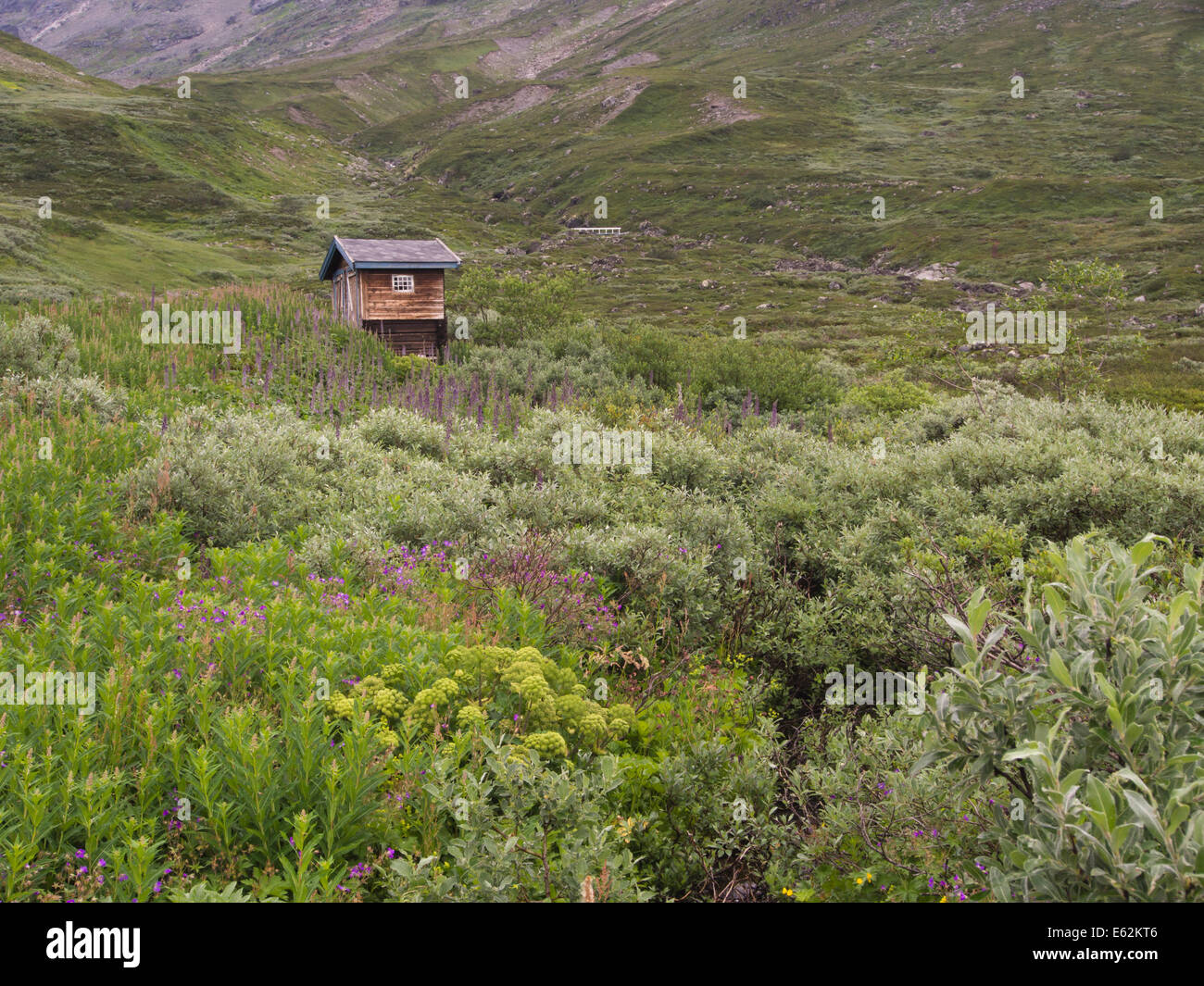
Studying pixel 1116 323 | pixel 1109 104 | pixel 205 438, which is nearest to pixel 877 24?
pixel 1109 104

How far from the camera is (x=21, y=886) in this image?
2854 millimetres

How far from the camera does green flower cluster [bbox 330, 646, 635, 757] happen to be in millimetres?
3961

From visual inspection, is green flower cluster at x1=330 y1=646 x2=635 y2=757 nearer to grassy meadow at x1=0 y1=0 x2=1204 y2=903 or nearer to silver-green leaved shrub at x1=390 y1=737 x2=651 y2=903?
grassy meadow at x1=0 y1=0 x2=1204 y2=903

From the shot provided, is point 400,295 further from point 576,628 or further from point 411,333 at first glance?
point 576,628

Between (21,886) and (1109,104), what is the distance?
14393 centimetres

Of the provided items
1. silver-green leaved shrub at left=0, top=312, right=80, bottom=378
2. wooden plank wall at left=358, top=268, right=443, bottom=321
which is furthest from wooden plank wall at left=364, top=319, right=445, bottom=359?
silver-green leaved shrub at left=0, top=312, right=80, bottom=378

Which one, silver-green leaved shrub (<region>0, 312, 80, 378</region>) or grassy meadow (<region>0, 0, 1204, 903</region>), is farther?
silver-green leaved shrub (<region>0, 312, 80, 378</region>)

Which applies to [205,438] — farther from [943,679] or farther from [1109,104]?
[1109,104]

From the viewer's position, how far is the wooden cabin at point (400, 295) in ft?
81.8

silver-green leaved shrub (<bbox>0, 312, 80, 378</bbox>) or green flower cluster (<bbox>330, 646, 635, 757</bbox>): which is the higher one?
silver-green leaved shrub (<bbox>0, 312, 80, 378</bbox>)

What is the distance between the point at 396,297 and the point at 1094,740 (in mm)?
25275

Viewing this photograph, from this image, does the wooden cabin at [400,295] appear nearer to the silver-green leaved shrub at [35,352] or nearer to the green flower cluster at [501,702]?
A: the silver-green leaved shrub at [35,352]

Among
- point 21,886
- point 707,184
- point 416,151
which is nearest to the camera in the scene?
point 21,886

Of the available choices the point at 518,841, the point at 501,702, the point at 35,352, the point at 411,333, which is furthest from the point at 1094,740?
the point at 411,333
